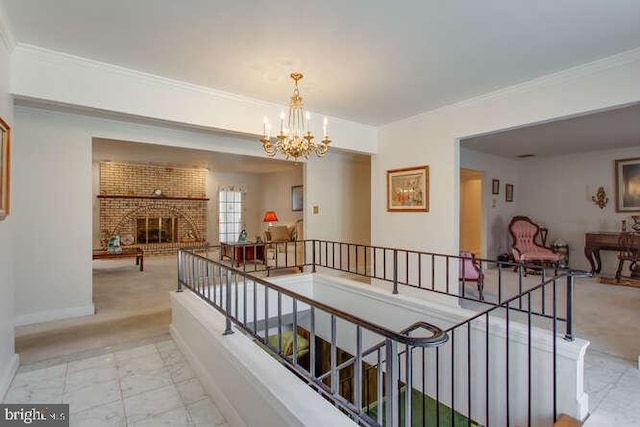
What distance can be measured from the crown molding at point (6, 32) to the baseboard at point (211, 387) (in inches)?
101

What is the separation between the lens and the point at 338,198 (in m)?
6.33

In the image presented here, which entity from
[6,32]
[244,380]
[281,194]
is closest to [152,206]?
[281,194]

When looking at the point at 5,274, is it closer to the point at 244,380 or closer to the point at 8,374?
the point at 8,374

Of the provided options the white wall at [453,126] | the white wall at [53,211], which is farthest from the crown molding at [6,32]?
the white wall at [453,126]

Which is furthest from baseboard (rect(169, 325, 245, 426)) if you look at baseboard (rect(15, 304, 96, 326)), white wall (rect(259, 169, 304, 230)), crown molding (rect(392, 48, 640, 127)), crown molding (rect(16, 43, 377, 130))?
white wall (rect(259, 169, 304, 230))

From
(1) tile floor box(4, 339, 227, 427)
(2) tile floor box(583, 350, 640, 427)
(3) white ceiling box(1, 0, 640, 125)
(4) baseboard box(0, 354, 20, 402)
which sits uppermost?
(3) white ceiling box(1, 0, 640, 125)

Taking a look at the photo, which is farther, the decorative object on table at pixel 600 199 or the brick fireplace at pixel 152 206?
the brick fireplace at pixel 152 206

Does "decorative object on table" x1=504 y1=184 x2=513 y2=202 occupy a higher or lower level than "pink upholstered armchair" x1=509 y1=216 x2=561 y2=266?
higher

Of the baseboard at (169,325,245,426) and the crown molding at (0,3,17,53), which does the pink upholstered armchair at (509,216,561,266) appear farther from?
the crown molding at (0,3,17,53)

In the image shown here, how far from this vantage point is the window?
977 centimetres

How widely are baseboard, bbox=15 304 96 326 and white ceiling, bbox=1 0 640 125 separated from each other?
2776 millimetres

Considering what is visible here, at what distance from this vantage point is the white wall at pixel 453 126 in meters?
2.74

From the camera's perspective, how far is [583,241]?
6.29 meters

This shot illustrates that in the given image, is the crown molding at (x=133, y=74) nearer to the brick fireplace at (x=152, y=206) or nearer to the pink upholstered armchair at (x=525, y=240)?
the pink upholstered armchair at (x=525, y=240)
